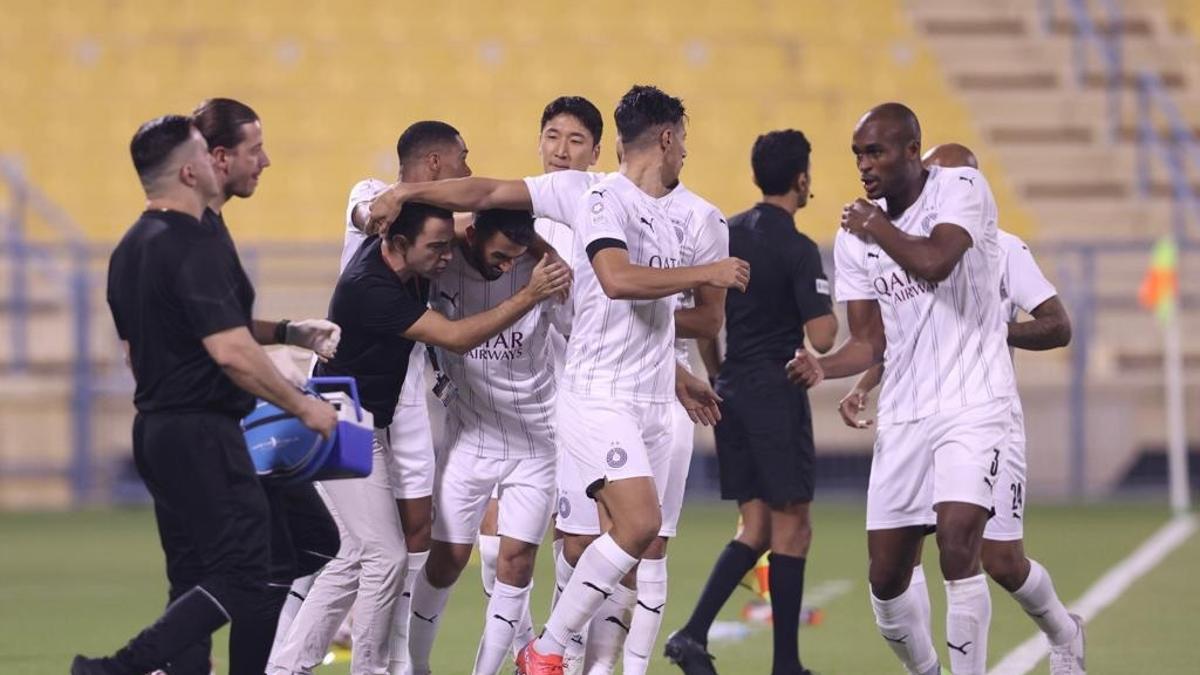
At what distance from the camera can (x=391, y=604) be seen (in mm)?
7309

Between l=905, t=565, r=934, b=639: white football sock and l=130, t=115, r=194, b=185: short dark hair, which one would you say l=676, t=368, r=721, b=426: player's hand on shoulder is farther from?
l=130, t=115, r=194, b=185: short dark hair

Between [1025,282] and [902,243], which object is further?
[1025,282]

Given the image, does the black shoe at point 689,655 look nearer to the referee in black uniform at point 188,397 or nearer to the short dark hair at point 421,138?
the short dark hair at point 421,138

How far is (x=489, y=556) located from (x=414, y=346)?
1109 millimetres

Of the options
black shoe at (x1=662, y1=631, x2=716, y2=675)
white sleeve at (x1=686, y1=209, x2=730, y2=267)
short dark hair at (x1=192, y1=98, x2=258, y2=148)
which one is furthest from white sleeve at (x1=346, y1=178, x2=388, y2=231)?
black shoe at (x1=662, y1=631, x2=716, y2=675)

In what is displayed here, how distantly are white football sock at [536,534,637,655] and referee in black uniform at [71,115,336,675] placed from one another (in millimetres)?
1107

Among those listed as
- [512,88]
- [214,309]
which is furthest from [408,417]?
[512,88]

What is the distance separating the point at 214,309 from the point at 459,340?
1.17 meters

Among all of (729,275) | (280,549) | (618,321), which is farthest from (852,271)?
(280,549)

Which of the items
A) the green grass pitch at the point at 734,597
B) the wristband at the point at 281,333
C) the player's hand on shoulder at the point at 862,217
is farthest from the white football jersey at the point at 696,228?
the green grass pitch at the point at 734,597

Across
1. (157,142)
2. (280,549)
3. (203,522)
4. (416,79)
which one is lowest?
(280,549)

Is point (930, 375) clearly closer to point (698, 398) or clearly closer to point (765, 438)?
point (698, 398)

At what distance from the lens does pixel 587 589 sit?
6.93 metres

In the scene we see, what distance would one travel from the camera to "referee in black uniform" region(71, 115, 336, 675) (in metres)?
6.20
